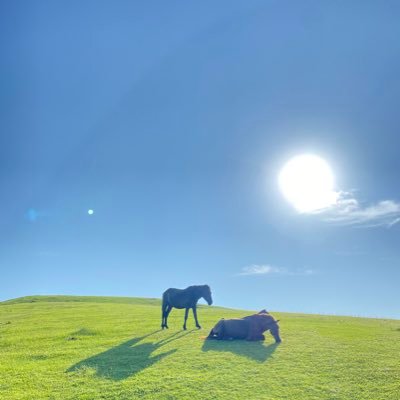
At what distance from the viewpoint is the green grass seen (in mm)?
12039

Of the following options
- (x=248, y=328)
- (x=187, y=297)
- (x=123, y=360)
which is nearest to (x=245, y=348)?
(x=248, y=328)

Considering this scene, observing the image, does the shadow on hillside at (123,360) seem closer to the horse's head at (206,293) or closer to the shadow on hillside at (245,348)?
the shadow on hillside at (245,348)

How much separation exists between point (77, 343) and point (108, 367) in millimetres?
6291

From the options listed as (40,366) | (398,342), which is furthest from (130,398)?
(398,342)

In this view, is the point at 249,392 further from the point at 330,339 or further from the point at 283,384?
the point at 330,339

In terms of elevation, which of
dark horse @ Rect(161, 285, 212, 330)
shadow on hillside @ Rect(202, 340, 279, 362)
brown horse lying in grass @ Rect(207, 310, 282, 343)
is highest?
dark horse @ Rect(161, 285, 212, 330)

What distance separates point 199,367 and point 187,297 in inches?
353

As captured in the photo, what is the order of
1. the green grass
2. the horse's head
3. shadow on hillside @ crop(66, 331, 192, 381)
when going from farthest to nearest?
the horse's head < shadow on hillside @ crop(66, 331, 192, 381) < the green grass

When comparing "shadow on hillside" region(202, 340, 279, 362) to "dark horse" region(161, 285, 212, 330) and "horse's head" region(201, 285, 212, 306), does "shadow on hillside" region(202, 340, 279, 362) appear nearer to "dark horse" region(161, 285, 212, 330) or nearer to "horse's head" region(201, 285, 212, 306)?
"horse's head" region(201, 285, 212, 306)

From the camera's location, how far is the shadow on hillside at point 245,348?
613 inches

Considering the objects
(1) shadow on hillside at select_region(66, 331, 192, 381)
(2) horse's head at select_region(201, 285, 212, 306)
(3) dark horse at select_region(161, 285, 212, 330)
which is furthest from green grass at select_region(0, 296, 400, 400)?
(2) horse's head at select_region(201, 285, 212, 306)

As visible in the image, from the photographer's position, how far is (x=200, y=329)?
2283cm

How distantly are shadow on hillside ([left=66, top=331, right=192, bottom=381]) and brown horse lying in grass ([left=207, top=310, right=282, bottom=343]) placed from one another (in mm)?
2665

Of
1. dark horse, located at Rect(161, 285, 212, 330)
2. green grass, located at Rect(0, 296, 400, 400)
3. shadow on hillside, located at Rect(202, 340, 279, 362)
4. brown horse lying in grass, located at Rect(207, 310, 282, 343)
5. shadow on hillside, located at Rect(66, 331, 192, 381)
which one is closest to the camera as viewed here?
green grass, located at Rect(0, 296, 400, 400)
